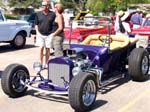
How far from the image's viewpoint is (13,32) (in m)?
15.0

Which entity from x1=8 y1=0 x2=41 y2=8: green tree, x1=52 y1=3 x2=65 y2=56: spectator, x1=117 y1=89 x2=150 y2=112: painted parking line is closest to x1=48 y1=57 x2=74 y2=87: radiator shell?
x1=117 y1=89 x2=150 y2=112: painted parking line

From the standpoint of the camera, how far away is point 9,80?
7.02m

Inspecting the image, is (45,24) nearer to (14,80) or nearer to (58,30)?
(58,30)

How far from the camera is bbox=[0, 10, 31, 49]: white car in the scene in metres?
14.4

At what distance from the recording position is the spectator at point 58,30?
9.08 metres

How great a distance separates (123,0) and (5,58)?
23.9 m

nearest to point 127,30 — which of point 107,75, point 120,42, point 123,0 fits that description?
point 120,42

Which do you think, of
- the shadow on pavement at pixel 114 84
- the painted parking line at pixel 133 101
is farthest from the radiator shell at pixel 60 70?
the painted parking line at pixel 133 101

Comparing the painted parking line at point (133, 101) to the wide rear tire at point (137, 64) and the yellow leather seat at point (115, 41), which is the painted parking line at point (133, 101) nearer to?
the wide rear tire at point (137, 64)

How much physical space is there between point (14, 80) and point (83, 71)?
1.38 metres

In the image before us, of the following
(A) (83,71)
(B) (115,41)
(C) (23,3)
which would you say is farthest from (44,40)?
(C) (23,3)

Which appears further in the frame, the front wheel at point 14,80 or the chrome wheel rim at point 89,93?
the front wheel at point 14,80

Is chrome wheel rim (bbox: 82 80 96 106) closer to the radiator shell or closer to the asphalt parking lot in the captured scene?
the asphalt parking lot

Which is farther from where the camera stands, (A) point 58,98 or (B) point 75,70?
(A) point 58,98
